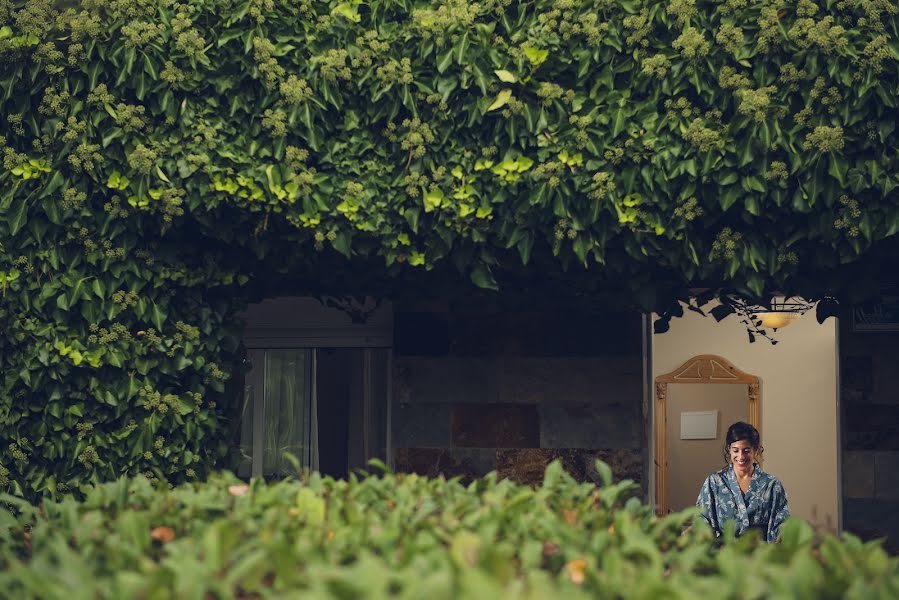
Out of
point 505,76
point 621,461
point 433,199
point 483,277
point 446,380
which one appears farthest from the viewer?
point 446,380

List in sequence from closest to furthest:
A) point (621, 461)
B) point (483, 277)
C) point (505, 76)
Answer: point (505, 76) < point (483, 277) < point (621, 461)

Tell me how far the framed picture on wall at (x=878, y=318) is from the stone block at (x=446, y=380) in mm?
2596

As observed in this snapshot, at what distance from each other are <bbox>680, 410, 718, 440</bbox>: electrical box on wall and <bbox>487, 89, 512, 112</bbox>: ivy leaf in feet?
29.2

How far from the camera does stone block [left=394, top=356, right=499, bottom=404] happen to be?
7.53 metres

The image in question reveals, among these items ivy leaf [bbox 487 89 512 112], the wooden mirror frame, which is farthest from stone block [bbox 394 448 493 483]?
the wooden mirror frame

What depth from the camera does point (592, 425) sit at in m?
7.39

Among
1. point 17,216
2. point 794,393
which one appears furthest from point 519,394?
point 794,393

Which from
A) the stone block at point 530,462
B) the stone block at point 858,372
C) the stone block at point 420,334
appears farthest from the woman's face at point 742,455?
the stone block at point 420,334

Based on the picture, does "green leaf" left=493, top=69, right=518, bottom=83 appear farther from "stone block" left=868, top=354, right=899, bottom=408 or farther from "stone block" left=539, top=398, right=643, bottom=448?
"stone block" left=868, top=354, right=899, bottom=408

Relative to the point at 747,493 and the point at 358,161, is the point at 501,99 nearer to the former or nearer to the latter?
the point at 358,161

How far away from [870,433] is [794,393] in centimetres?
547

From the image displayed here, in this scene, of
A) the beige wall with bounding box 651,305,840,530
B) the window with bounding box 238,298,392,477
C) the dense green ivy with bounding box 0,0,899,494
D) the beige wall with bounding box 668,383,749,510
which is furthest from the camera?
the beige wall with bounding box 668,383,749,510

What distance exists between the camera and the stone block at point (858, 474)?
25.6 feet

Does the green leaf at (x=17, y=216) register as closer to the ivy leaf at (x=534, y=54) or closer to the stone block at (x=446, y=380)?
the ivy leaf at (x=534, y=54)
